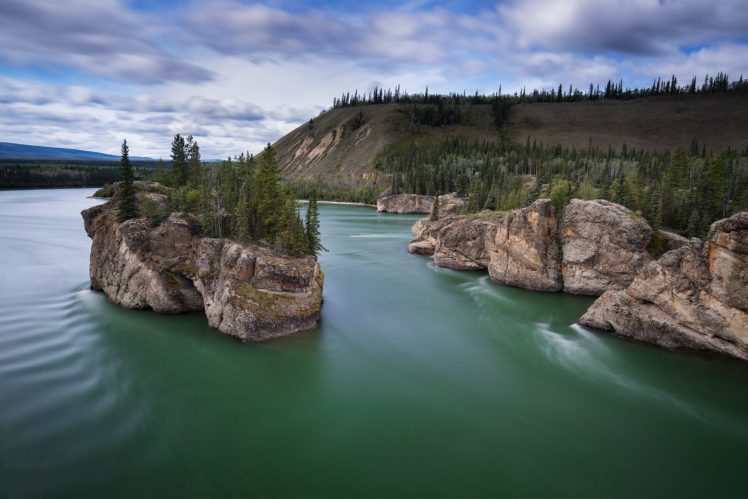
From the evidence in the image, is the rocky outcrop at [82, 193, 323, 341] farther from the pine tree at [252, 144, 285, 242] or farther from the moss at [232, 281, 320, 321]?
the pine tree at [252, 144, 285, 242]

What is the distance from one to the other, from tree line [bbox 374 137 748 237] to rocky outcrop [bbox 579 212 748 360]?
18738mm

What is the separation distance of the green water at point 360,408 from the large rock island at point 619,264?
181 centimetres

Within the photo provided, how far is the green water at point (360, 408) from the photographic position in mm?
14680

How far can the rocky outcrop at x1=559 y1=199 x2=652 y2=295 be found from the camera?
34.3 meters

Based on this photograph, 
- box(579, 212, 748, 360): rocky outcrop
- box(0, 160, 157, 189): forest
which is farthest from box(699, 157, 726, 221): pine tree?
box(0, 160, 157, 189): forest

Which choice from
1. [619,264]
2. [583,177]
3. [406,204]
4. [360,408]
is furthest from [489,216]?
[406,204]

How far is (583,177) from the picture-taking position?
101m

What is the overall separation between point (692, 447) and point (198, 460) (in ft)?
68.0

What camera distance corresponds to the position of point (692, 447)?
16.8 meters

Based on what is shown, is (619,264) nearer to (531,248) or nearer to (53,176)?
(531,248)

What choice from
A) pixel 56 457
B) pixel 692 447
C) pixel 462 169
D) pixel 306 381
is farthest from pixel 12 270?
pixel 462 169

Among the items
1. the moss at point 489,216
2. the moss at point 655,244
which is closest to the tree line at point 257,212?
the moss at point 489,216

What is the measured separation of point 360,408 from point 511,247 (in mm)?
26418

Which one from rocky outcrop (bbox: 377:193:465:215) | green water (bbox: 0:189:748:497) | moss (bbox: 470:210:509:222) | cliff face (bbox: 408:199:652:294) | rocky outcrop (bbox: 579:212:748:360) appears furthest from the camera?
rocky outcrop (bbox: 377:193:465:215)
